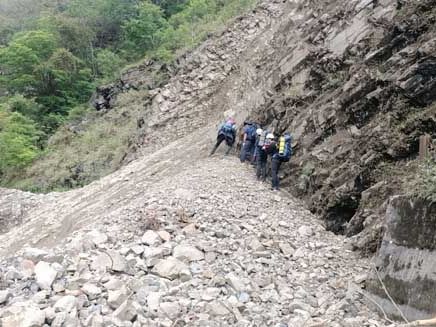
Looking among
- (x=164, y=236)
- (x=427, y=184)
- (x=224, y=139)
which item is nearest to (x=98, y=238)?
(x=164, y=236)

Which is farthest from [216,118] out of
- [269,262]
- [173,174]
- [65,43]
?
[65,43]

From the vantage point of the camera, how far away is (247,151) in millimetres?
12797

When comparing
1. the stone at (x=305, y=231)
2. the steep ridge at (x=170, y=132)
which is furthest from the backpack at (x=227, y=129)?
the stone at (x=305, y=231)

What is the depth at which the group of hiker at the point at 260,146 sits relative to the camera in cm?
1102

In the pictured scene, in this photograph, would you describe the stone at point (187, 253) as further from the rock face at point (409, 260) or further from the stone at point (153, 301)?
the rock face at point (409, 260)

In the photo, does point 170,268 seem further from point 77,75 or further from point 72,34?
point 72,34

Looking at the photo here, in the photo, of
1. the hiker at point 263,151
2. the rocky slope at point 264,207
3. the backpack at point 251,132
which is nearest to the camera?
the rocky slope at point 264,207

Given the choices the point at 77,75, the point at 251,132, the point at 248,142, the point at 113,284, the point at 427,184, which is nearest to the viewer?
the point at 427,184

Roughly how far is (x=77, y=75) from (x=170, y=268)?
1172 inches

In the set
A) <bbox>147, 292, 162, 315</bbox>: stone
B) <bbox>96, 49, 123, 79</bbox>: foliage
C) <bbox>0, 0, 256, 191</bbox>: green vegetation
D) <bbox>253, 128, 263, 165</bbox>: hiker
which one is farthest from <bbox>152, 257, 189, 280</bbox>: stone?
<bbox>96, 49, 123, 79</bbox>: foliage

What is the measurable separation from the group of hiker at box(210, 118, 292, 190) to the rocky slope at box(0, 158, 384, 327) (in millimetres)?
1650

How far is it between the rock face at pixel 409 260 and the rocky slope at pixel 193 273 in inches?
16.5

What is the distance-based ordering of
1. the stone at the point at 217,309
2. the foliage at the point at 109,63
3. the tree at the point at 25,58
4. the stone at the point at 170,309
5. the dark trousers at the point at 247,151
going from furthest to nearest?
the tree at the point at 25,58 < the foliage at the point at 109,63 < the dark trousers at the point at 247,151 < the stone at the point at 217,309 < the stone at the point at 170,309

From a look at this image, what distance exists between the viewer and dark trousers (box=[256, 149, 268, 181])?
38.0 ft
